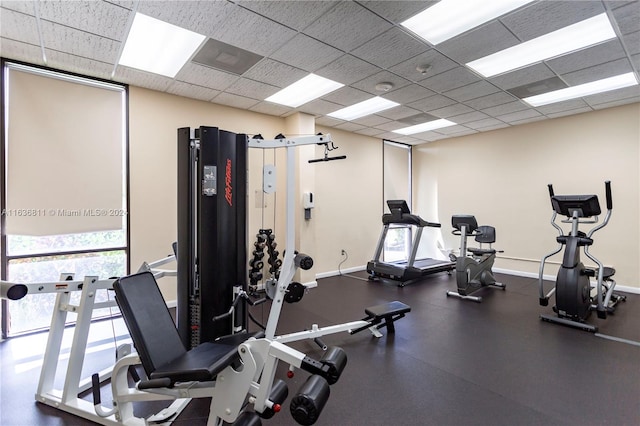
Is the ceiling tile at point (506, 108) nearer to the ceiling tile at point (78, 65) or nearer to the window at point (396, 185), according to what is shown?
the window at point (396, 185)

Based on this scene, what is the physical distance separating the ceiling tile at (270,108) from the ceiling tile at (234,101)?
0.10 metres

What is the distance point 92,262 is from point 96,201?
2.29 ft

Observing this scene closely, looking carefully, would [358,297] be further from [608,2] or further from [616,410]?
[608,2]

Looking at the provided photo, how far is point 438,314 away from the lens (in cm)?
380

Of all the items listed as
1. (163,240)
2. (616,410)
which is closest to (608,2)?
(616,410)

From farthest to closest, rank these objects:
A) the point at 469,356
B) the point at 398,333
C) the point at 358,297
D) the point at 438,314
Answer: the point at 358,297
the point at 438,314
the point at 398,333
the point at 469,356

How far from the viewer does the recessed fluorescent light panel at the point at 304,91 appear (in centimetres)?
372

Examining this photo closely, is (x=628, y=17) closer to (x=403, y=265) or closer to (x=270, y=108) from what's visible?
(x=270, y=108)

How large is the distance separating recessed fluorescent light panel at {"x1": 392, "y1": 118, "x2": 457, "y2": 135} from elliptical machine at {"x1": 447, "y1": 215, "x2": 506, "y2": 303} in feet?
5.74

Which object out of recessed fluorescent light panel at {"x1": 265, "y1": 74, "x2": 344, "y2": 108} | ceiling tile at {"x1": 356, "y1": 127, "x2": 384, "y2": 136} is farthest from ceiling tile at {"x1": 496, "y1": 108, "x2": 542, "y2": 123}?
recessed fluorescent light panel at {"x1": 265, "y1": 74, "x2": 344, "y2": 108}

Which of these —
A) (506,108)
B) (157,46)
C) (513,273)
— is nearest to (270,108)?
(157,46)

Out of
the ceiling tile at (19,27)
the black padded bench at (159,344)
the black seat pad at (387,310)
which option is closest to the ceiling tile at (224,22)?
the ceiling tile at (19,27)

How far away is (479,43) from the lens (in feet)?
9.20

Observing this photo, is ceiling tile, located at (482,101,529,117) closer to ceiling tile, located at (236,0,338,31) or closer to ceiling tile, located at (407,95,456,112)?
ceiling tile, located at (407,95,456,112)
